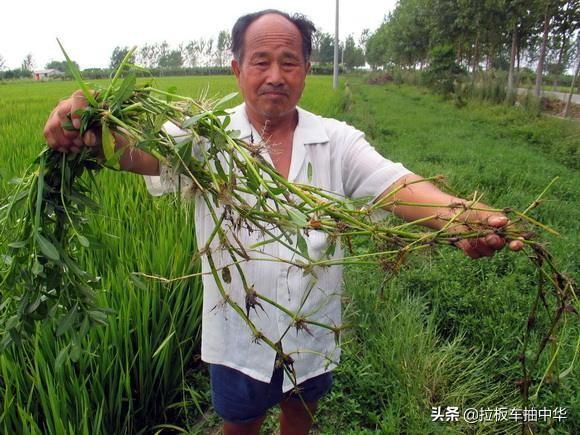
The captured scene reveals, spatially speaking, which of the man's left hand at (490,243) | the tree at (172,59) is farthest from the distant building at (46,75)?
the man's left hand at (490,243)

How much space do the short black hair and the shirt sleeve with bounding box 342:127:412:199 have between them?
0.88 feet

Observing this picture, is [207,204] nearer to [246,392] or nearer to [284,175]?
[284,175]

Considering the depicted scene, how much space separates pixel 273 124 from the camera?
124 centimetres

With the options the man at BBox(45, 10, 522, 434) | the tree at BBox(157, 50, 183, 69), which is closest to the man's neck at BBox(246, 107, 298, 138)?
the man at BBox(45, 10, 522, 434)

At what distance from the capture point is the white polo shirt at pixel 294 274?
46.5 inches

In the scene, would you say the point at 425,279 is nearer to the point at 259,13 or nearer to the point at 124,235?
the point at 124,235

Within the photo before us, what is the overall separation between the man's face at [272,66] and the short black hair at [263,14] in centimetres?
3

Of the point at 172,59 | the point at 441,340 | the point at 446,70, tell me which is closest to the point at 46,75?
the point at 172,59

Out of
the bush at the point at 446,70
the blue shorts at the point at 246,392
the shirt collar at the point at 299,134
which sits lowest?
the blue shorts at the point at 246,392

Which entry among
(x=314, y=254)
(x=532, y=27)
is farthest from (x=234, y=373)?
(x=532, y=27)

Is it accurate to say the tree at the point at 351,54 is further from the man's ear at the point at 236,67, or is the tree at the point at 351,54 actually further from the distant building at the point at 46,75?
the man's ear at the point at 236,67

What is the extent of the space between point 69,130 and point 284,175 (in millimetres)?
560

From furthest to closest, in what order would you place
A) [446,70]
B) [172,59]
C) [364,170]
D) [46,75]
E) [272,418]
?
[172,59], [46,75], [446,70], [272,418], [364,170]

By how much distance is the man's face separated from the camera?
114 cm
